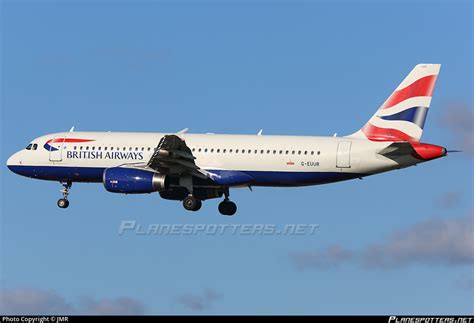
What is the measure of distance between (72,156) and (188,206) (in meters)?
7.88

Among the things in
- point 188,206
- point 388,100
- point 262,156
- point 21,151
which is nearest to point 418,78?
point 388,100

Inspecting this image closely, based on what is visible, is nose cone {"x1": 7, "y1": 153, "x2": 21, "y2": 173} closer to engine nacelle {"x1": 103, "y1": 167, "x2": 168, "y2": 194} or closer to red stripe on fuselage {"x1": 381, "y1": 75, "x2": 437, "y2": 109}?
engine nacelle {"x1": 103, "y1": 167, "x2": 168, "y2": 194}

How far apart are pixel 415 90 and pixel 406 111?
140cm

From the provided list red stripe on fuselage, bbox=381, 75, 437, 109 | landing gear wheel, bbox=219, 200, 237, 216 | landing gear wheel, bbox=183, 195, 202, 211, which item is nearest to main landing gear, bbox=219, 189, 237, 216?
landing gear wheel, bbox=219, 200, 237, 216

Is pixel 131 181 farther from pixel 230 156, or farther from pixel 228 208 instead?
pixel 228 208

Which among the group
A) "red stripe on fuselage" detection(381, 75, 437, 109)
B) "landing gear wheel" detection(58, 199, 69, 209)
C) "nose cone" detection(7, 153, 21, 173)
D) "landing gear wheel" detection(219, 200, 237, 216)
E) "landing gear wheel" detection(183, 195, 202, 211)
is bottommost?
"landing gear wheel" detection(183, 195, 202, 211)

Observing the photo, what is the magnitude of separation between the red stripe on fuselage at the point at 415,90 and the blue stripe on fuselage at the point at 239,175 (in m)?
5.20

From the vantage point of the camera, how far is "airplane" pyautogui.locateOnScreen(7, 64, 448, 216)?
223 ft

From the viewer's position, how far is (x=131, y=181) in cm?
6888

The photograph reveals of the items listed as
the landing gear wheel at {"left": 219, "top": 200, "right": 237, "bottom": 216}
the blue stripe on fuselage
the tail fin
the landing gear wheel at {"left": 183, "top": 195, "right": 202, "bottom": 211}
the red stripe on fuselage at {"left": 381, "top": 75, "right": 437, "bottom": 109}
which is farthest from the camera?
the landing gear wheel at {"left": 219, "top": 200, "right": 237, "bottom": 216}

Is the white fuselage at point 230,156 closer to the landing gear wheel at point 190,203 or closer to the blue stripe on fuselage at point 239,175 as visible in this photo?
the blue stripe on fuselage at point 239,175

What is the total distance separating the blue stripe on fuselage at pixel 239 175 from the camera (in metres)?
68.9

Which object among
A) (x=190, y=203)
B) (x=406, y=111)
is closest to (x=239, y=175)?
(x=190, y=203)

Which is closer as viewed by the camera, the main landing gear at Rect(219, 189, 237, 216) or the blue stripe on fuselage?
the blue stripe on fuselage
